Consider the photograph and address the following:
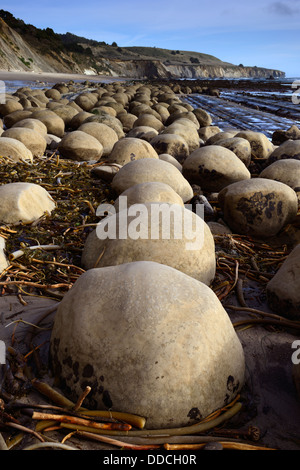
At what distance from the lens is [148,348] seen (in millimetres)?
1840

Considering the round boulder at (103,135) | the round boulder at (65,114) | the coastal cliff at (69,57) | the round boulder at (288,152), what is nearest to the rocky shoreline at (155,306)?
the round boulder at (288,152)

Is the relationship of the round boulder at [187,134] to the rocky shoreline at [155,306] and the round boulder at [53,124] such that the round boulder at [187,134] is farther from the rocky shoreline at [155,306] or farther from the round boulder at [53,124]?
the rocky shoreline at [155,306]

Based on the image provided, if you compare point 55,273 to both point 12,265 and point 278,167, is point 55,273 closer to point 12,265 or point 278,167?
point 12,265

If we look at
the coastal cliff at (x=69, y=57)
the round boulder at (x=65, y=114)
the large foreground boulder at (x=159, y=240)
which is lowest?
the large foreground boulder at (x=159, y=240)

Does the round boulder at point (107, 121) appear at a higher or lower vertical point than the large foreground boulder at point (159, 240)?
higher

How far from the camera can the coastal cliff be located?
128 ft

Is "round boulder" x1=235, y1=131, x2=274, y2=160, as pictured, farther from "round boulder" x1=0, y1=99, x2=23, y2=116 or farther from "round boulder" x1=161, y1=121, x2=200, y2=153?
"round boulder" x1=0, y1=99, x2=23, y2=116

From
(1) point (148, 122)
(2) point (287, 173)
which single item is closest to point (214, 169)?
(2) point (287, 173)

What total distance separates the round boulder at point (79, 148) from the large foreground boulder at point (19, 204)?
2.94 meters

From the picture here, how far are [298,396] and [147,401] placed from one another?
2.74 feet

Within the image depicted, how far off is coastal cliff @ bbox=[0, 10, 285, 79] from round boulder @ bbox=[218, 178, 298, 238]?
3728cm

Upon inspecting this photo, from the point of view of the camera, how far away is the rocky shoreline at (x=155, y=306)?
183 centimetres

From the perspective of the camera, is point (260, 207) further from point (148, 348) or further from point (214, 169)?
point (148, 348)

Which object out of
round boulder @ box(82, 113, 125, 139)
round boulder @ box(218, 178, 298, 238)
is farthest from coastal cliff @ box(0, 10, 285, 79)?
round boulder @ box(218, 178, 298, 238)
